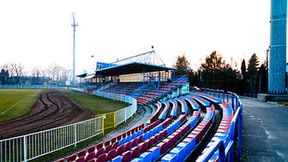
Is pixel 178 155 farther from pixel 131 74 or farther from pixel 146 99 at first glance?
pixel 131 74

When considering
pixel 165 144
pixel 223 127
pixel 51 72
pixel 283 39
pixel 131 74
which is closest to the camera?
pixel 165 144

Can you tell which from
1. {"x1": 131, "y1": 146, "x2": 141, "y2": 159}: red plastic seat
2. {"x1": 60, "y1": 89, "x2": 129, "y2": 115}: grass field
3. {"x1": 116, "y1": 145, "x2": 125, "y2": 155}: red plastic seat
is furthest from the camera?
{"x1": 60, "y1": 89, "x2": 129, "y2": 115}: grass field

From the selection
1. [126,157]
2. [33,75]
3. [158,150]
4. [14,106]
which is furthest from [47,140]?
[33,75]

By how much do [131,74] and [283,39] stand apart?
24544 mm

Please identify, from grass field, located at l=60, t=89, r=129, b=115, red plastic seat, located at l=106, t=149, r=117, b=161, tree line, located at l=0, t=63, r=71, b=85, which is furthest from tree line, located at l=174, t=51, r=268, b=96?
tree line, located at l=0, t=63, r=71, b=85

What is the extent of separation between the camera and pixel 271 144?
752 centimetres

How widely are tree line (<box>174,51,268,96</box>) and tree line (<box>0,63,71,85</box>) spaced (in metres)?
90.6

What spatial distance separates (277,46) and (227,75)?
25587 mm

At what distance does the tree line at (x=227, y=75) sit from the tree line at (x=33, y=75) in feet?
297

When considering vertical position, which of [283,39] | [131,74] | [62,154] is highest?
[283,39]

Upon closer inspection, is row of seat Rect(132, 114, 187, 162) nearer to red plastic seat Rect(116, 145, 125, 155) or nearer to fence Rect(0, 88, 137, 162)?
red plastic seat Rect(116, 145, 125, 155)

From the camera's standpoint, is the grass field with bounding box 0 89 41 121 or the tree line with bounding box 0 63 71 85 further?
the tree line with bounding box 0 63 71 85

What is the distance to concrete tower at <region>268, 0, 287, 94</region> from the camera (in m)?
22.3

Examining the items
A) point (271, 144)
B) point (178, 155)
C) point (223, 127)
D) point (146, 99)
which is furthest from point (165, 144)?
point (146, 99)
